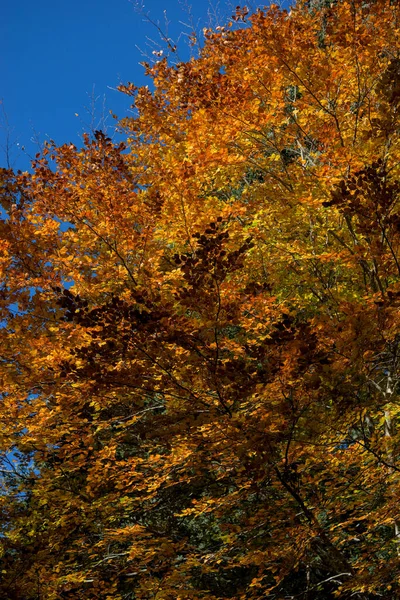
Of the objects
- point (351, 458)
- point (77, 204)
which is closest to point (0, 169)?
point (77, 204)

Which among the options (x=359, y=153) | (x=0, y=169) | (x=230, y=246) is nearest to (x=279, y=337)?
(x=230, y=246)

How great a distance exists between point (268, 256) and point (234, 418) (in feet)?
11.6

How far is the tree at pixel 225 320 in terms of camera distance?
411 cm

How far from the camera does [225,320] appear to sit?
409 centimetres

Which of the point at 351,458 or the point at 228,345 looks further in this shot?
the point at 351,458

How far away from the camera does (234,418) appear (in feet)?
14.0

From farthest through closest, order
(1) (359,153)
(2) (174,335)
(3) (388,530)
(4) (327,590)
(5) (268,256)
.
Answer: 1. (4) (327,590)
2. (3) (388,530)
3. (5) (268,256)
4. (1) (359,153)
5. (2) (174,335)

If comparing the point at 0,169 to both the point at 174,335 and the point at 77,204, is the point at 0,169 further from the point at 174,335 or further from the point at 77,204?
the point at 174,335

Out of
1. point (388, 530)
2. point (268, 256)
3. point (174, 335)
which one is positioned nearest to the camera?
point (174, 335)

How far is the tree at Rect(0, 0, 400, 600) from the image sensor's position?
13.5 ft

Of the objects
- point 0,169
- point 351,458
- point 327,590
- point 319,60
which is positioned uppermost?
point 0,169

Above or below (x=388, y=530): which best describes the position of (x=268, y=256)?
above

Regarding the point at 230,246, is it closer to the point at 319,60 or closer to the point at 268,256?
the point at 268,256

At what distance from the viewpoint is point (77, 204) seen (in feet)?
22.5
